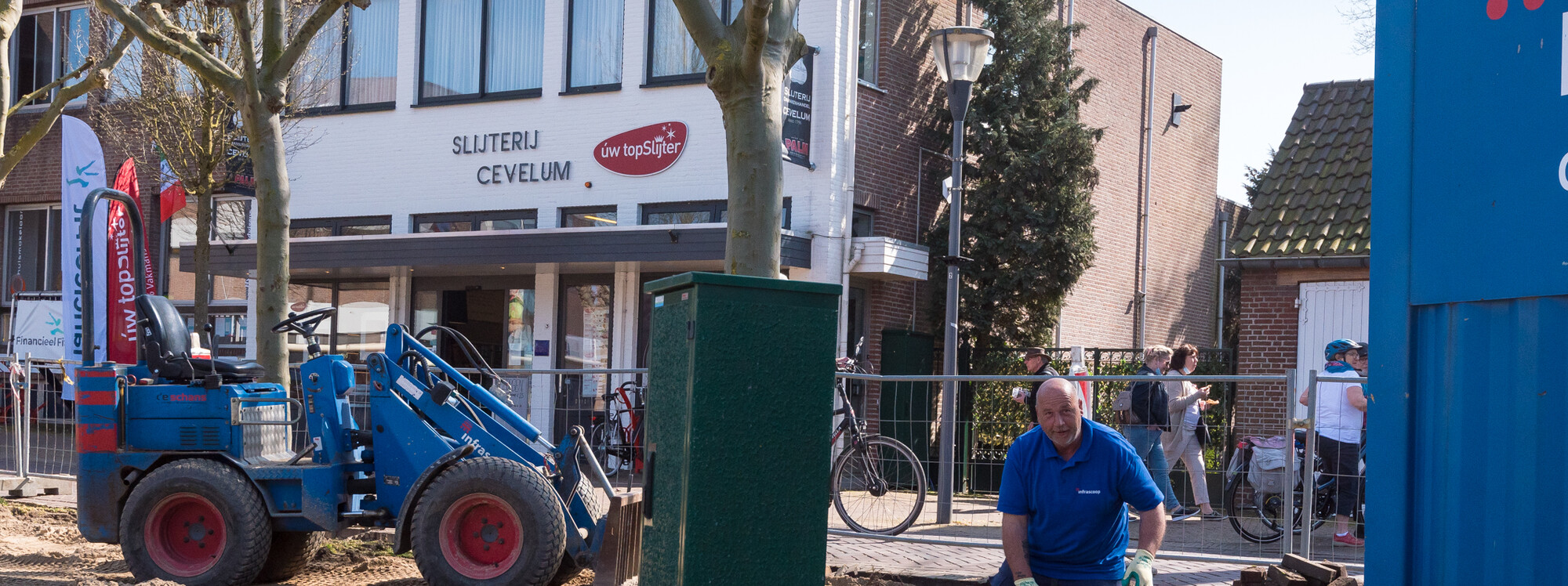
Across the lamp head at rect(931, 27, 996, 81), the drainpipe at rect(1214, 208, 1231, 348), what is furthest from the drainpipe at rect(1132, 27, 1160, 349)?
the lamp head at rect(931, 27, 996, 81)

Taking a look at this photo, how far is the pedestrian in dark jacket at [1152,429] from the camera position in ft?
30.1

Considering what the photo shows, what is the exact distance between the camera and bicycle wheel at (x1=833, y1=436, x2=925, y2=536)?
10203mm

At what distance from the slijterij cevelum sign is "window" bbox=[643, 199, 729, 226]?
51.2 inches

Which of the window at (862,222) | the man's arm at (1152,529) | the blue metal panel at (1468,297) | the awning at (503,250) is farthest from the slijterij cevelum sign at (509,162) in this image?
the blue metal panel at (1468,297)

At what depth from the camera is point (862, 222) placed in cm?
1720

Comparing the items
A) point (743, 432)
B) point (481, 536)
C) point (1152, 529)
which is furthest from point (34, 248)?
point (743, 432)

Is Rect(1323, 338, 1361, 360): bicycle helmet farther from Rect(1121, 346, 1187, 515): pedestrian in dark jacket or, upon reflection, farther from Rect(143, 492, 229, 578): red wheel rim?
Rect(143, 492, 229, 578): red wheel rim

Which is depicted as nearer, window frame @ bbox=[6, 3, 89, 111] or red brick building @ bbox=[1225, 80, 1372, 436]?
red brick building @ bbox=[1225, 80, 1372, 436]

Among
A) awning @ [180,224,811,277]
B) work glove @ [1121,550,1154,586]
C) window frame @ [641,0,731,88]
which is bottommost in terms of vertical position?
work glove @ [1121,550,1154,586]

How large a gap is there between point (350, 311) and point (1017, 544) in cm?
1642

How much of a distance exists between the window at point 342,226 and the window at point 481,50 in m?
1.85

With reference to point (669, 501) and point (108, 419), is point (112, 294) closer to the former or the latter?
point (108, 419)

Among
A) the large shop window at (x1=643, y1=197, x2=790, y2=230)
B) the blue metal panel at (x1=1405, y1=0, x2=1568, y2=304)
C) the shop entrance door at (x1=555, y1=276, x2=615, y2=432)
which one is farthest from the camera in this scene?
the shop entrance door at (x1=555, y1=276, x2=615, y2=432)

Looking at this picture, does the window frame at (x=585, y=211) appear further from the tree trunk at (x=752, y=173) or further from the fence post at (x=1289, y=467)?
the tree trunk at (x=752, y=173)
